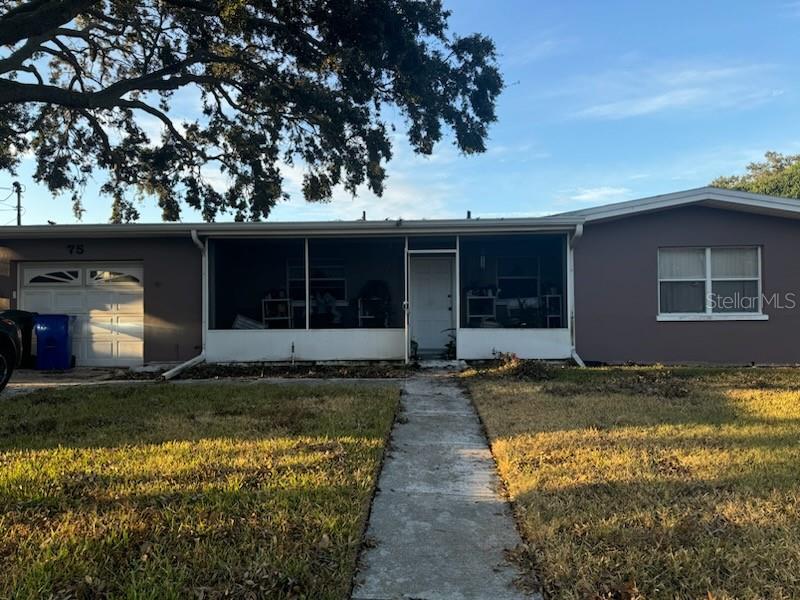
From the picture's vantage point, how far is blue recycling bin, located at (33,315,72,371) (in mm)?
11633

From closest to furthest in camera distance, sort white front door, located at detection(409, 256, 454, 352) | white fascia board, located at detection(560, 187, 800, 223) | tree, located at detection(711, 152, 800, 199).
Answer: white fascia board, located at detection(560, 187, 800, 223) < white front door, located at detection(409, 256, 454, 352) < tree, located at detection(711, 152, 800, 199)

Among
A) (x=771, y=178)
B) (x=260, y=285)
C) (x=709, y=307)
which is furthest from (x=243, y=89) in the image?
(x=771, y=178)

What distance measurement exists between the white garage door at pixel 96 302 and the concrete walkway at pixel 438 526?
8459mm

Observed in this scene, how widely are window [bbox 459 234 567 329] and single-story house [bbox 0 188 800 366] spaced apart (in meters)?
0.24

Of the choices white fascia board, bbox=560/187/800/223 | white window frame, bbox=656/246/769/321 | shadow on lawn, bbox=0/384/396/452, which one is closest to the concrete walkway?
shadow on lawn, bbox=0/384/396/452

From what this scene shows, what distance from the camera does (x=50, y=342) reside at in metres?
11.6

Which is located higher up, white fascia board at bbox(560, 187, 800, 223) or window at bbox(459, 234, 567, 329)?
white fascia board at bbox(560, 187, 800, 223)

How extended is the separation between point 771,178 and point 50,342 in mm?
38033

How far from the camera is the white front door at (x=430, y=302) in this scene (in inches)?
516

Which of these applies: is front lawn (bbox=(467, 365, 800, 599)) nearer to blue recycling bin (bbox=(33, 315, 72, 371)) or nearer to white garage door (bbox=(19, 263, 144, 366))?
white garage door (bbox=(19, 263, 144, 366))

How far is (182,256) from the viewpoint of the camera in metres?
12.1

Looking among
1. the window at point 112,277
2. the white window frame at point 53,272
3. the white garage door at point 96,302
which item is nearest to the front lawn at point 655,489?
the white garage door at point 96,302

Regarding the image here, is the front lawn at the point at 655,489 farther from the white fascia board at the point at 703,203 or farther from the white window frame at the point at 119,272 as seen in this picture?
the white window frame at the point at 119,272

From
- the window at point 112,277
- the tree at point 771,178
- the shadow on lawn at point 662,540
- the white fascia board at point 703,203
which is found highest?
the tree at point 771,178
